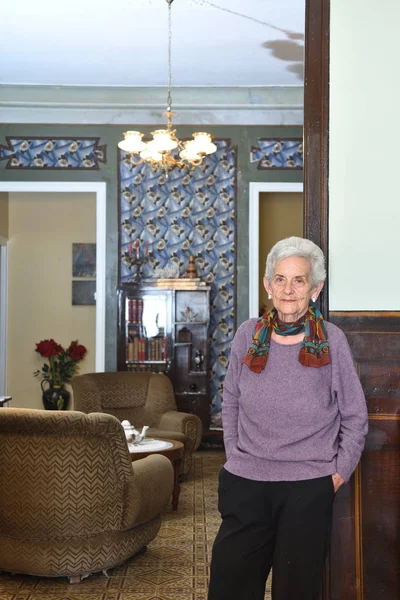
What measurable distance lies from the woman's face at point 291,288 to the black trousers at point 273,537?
0.57 metres

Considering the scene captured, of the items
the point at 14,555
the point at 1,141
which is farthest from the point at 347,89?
the point at 1,141

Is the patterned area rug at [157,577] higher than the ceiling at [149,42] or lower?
lower

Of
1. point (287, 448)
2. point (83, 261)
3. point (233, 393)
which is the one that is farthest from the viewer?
point (83, 261)

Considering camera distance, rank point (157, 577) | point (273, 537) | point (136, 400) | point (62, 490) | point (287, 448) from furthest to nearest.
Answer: point (136, 400)
point (157, 577)
point (62, 490)
point (273, 537)
point (287, 448)

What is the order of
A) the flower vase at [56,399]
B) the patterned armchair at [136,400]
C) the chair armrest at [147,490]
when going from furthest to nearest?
the flower vase at [56,399] < the patterned armchair at [136,400] < the chair armrest at [147,490]

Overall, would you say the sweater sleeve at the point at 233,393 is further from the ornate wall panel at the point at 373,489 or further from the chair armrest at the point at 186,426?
the chair armrest at the point at 186,426

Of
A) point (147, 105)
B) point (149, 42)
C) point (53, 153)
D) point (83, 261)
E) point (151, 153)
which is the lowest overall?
point (83, 261)

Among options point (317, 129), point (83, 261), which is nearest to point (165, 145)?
point (317, 129)

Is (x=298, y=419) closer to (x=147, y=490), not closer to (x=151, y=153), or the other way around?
(x=147, y=490)

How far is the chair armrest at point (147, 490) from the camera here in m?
4.19

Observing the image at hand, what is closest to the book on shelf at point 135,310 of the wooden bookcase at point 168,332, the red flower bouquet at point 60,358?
the wooden bookcase at point 168,332

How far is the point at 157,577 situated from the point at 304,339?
2212 millimetres

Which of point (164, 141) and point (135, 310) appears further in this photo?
point (135, 310)

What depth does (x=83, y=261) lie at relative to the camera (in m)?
10.5
